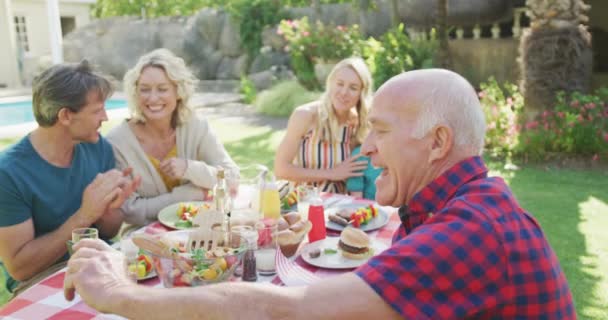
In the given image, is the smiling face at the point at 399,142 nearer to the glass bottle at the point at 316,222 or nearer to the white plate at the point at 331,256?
the white plate at the point at 331,256

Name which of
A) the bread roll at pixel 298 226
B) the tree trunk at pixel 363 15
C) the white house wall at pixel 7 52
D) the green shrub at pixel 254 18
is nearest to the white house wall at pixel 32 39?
the white house wall at pixel 7 52

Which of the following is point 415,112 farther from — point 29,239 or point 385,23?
point 385,23

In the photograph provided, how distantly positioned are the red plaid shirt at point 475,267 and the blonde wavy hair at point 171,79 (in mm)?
2343

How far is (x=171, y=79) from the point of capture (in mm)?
3162

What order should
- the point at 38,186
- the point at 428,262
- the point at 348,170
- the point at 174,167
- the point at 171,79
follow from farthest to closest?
the point at 348,170, the point at 171,79, the point at 174,167, the point at 38,186, the point at 428,262

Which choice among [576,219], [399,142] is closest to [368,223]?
[399,142]

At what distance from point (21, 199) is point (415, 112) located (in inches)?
67.3

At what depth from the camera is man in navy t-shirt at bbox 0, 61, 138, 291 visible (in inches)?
83.4

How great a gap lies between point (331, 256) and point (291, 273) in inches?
8.9

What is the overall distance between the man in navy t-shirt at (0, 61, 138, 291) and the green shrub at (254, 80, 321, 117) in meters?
8.53

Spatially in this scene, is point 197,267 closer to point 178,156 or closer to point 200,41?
point 178,156

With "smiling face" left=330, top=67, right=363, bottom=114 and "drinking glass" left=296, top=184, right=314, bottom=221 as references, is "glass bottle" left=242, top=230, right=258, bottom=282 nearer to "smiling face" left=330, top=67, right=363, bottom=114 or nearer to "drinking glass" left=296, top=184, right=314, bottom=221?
"drinking glass" left=296, top=184, right=314, bottom=221

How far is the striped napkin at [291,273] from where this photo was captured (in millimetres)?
1744

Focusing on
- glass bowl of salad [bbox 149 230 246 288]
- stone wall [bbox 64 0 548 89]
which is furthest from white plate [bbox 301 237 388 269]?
stone wall [bbox 64 0 548 89]
